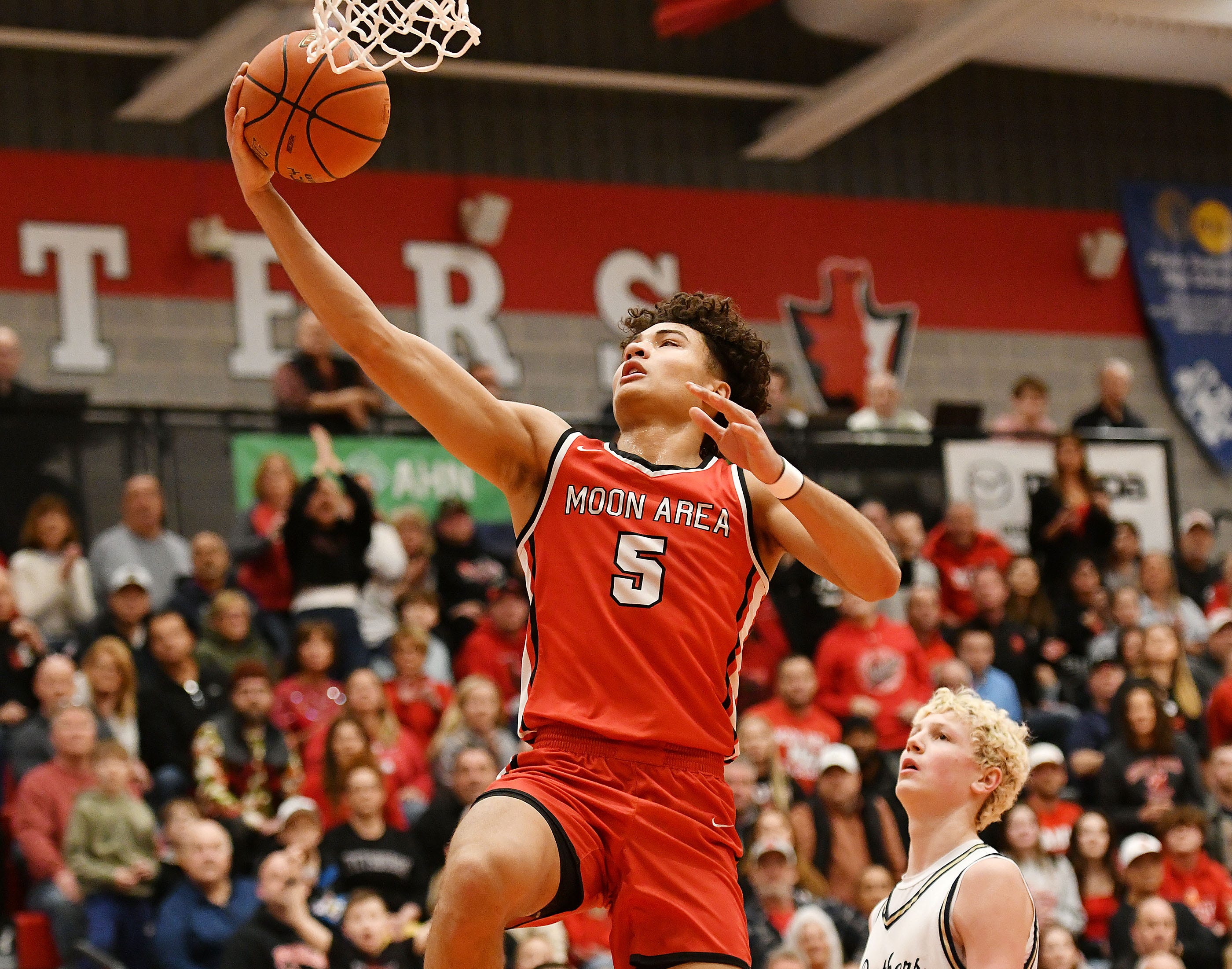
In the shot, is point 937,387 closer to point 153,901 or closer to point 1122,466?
point 1122,466

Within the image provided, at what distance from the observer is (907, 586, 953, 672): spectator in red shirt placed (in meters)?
12.3

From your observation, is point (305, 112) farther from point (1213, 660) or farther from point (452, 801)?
point (1213, 660)

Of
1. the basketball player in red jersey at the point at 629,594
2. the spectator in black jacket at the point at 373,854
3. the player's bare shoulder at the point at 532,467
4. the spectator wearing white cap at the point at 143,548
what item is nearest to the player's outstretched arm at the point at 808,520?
the basketball player in red jersey at the point at 629,594

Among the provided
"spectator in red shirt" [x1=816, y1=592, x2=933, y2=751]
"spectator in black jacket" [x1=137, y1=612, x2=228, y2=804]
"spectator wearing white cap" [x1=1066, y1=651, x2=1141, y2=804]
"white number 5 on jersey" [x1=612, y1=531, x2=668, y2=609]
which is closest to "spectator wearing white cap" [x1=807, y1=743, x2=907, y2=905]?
"spectator in red shirt" [x1=816, y1=592, x2=933, y2=751]

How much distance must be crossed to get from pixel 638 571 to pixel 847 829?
647cm

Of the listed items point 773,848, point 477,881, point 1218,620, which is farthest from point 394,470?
point 477,881

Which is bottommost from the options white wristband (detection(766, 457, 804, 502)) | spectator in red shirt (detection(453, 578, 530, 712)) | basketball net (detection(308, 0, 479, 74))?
spectator in red shirt (detection(453, 578, 530, 712))

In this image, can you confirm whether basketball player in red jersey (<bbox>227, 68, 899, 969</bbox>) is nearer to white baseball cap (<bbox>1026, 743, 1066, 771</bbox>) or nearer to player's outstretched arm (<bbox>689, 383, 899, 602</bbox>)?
player's outstretched arm (<bbox>689, 383, 899, 602</bbox>)

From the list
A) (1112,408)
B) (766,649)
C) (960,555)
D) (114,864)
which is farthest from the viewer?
(1112,408)

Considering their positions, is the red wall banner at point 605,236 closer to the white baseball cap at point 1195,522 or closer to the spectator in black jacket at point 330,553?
the white baseball cap at point 1195,522

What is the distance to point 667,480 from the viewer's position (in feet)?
15.4

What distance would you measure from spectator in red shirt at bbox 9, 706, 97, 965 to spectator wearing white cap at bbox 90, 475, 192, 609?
1610mm

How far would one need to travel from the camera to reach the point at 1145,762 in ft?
38.3

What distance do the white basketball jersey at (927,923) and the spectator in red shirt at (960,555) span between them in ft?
26.8
